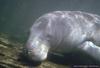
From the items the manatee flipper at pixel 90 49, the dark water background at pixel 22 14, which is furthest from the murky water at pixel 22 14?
the manatee flipper at pixel 90 49

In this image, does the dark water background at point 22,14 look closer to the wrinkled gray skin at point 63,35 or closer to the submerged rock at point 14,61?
the submerged rock at point 14,61

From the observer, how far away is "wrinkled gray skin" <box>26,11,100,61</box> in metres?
6.03

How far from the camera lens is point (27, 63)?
595 cm

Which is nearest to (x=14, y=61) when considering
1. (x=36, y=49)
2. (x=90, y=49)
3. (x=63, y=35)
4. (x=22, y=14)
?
(x=36, y=49)

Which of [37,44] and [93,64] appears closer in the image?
[37,44]

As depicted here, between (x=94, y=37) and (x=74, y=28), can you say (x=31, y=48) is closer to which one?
(x=74, y=28)

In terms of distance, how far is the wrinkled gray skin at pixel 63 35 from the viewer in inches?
237

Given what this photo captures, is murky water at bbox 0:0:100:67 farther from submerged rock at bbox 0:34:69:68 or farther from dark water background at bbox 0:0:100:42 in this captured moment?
submerged rock at bbox 0:34:69:68

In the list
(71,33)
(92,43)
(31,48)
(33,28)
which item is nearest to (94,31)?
(92,43)

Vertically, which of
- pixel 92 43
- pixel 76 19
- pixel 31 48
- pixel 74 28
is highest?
pixel 76 19

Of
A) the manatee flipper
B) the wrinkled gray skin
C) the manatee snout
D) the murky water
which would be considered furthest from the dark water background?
the manatee flipper

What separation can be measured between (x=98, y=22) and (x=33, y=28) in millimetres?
3214

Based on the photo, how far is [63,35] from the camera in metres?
6.98

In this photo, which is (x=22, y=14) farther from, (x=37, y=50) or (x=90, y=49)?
(x=37, y=50)
